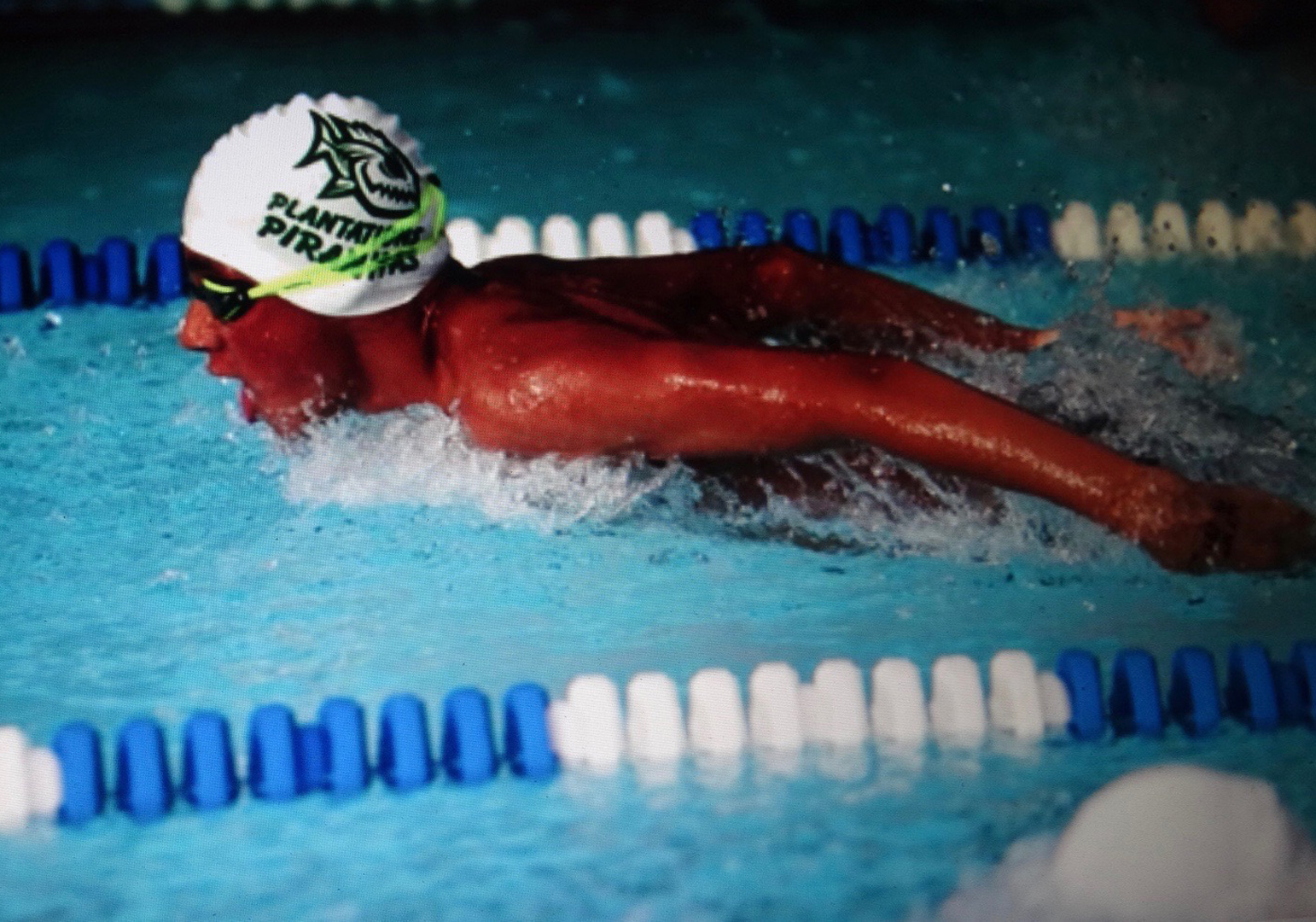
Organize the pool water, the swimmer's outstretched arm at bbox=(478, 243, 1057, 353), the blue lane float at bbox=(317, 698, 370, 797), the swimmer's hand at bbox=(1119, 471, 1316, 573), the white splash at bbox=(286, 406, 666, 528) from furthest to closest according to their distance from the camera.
A: the swimmer's outstretched arm at bbox=(478, 243, 1057, 353) → the white splash at bbox=(286, 406, 666, 528) → the blue lane float at bbox=(317, 698, 370, 797) → the pool water → the swimmer's hand at bbox=(1119, 471, 1316, 573)

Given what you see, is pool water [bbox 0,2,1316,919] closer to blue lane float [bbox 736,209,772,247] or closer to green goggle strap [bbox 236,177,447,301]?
blue lane float [bbox 736,209,772,247]

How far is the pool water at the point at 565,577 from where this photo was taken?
2.33 metres

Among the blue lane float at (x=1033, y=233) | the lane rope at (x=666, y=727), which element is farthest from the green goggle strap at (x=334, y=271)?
the blue lane float at (x=1033, y=233)

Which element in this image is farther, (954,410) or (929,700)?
(929,700)

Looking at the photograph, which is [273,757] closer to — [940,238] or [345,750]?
[345,750]

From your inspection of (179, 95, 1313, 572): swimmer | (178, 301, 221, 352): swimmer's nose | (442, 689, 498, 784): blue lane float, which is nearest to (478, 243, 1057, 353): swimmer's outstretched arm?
(179, 95, 1313, 572): swimmer

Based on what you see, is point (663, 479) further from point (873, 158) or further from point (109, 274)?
point (873, 158)

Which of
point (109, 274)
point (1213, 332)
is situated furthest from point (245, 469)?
point (1213, 332)

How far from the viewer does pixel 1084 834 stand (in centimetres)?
237

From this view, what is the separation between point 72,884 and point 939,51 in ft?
10.8

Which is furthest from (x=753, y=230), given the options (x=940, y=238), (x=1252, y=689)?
(x=1252, y=689)

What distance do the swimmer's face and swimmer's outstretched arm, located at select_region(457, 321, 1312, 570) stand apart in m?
0.20

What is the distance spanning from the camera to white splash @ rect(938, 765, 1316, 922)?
2.25m

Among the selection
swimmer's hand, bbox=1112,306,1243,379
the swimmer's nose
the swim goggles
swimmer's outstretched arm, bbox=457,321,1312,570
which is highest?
the swim goggles
